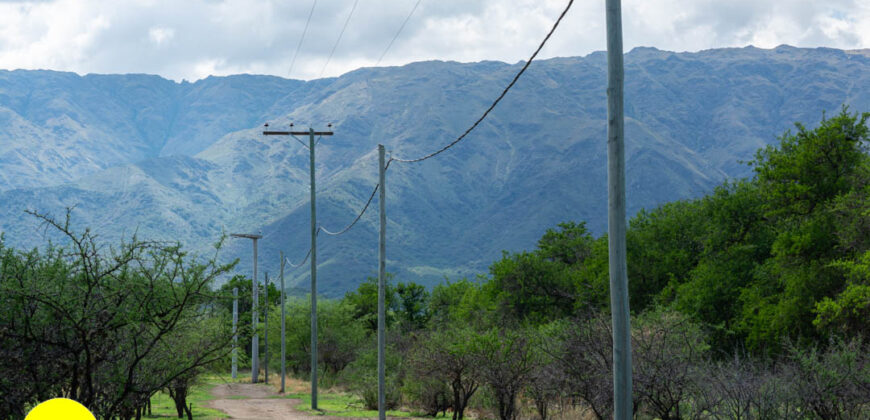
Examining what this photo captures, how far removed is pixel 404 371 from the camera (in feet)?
109

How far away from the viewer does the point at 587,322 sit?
1734 centimetres

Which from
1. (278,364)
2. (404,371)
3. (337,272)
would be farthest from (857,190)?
(337,272)

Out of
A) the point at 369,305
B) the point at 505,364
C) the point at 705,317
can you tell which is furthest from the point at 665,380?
the point at 369,305

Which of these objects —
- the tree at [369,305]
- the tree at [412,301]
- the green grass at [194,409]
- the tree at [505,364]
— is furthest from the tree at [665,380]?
the tree at [412,301]

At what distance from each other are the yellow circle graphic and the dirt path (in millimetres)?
22130

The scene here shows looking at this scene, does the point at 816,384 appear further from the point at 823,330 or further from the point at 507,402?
the point at 823,330

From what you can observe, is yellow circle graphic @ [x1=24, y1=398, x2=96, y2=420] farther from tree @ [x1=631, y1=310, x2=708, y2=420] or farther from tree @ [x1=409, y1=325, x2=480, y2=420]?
tree @ [x1=409, y1=325, x2=480, y2=420]

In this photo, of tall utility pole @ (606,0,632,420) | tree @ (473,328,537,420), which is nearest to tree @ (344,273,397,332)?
tree @ (473,328,537,420)

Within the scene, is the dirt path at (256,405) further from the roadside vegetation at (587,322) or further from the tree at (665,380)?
the tree at (665,380)

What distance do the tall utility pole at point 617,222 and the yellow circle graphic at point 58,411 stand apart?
24.6 feet

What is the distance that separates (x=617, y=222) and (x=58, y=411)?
26.2 ft

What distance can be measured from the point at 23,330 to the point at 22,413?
119 cm

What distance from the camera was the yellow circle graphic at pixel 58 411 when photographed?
7.85ft

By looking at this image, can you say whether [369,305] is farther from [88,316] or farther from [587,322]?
[88,316]
